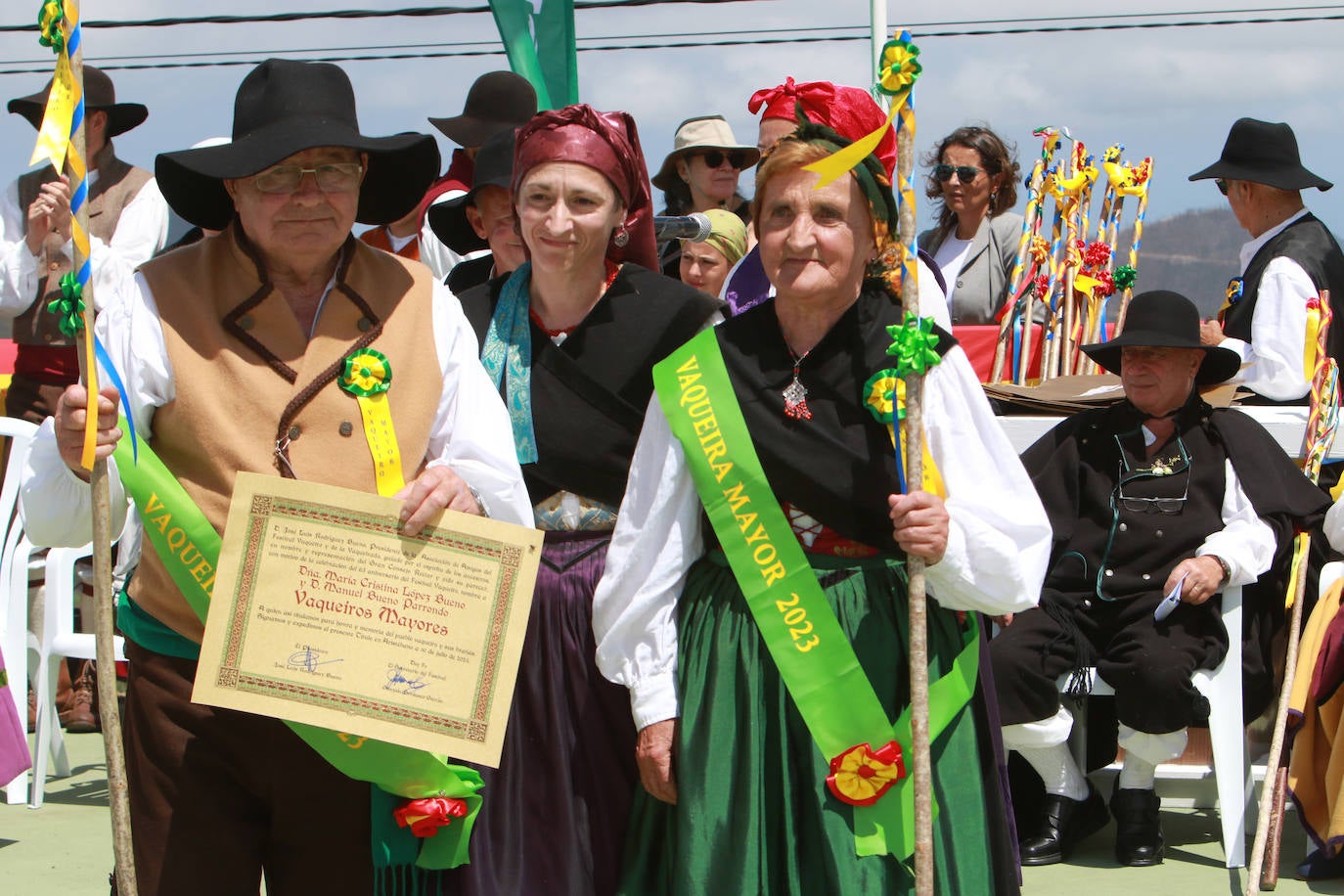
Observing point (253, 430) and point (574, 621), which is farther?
point (574, 621)

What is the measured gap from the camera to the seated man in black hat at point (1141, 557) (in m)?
4.55

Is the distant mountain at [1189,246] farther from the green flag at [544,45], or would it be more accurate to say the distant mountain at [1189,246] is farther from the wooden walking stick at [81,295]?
the wooden walking stick at [81,295]

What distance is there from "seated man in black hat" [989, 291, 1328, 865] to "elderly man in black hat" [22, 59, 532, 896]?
2277 millimetres

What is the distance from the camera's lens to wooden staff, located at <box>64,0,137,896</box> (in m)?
2.51

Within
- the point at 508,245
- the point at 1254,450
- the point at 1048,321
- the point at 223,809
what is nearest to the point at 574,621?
the point at 223,809

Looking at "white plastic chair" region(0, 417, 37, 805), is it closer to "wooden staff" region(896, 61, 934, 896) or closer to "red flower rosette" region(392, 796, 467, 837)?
"red flower rosette" region(392, 796, 467, 837)

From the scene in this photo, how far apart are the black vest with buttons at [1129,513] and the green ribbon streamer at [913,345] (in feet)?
7.17

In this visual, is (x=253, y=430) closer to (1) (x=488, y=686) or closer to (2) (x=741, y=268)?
(1) (x=488, y=686)

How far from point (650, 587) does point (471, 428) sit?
444mm

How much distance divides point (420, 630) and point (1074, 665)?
8.22ft

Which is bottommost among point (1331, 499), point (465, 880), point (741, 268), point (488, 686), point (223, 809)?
point (465, 880)

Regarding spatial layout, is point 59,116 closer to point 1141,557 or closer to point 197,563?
point 197,563

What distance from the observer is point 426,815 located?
281cm

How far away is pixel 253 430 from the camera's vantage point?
2.70 m
